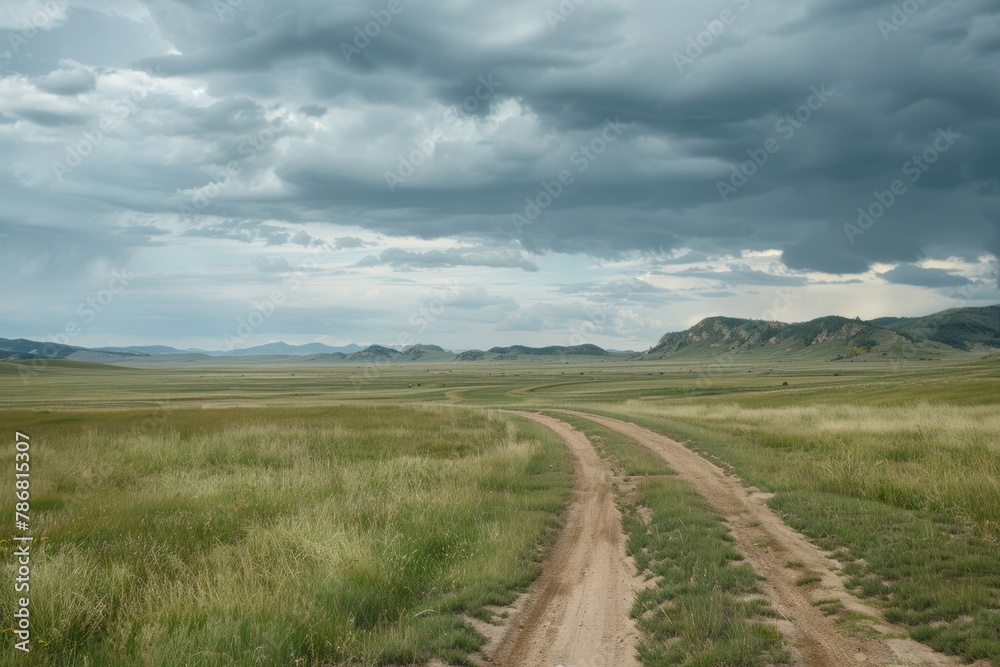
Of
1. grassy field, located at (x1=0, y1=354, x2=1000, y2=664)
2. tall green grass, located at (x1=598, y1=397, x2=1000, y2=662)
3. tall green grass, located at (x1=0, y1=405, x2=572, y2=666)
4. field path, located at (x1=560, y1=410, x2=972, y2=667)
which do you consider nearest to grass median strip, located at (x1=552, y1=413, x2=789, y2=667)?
field path, located at (x1=560, y1=410, x2=972, y2=667)

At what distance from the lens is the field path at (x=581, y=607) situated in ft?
24.2

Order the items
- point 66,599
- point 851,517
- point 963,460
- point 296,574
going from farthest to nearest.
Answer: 1. point 963,460
2. point 851,517
3. point 296,574
4. point 66,599

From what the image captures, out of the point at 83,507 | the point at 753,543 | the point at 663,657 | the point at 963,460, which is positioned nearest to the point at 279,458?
the point at 83,507

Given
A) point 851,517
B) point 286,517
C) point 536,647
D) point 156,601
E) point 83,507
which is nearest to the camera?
point 536,647

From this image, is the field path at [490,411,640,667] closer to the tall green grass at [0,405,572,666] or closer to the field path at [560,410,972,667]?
the tall green grass at [0,405,572,666]

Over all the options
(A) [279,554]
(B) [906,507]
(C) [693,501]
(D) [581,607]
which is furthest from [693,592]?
(B) [906,507]

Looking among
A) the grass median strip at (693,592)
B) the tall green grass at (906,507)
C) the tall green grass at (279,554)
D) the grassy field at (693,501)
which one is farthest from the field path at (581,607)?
the tall green grass at (906,507)

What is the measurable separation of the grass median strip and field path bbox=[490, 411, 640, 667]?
279 millimetres

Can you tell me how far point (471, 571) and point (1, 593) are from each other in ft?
22.0

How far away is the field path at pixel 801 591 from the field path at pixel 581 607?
78.0 inches

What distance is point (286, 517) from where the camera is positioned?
1416 centimetres

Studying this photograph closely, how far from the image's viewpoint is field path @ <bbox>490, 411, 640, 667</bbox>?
24.2 ft

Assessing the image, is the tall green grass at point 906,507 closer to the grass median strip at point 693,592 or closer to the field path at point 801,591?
the field path at point 801,591

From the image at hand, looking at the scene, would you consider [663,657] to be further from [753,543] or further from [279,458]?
[279,458]
